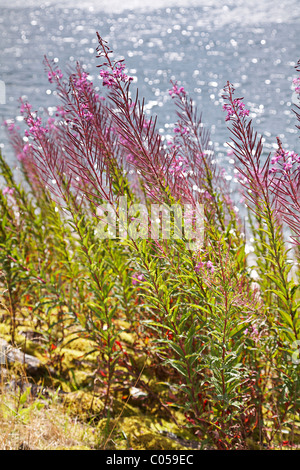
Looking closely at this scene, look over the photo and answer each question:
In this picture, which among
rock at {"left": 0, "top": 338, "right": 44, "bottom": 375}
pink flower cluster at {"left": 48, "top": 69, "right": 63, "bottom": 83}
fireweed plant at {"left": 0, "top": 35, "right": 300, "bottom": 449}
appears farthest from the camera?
rock at {"left": 0, "top": 338, "right": 44, "bottom": 375}

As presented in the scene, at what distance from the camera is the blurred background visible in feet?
41.9

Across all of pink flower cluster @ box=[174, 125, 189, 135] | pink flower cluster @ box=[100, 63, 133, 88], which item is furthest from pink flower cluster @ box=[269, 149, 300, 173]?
pink flower cluster @ box=[174, 125, 189, 135]

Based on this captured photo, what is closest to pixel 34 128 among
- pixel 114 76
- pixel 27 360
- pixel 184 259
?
pixel 114 76

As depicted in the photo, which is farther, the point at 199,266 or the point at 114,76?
the point at 199,266

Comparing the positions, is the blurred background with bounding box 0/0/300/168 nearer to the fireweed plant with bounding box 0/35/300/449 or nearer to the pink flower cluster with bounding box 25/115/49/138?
the pink flower cluster with bounding box 25/115/49/138

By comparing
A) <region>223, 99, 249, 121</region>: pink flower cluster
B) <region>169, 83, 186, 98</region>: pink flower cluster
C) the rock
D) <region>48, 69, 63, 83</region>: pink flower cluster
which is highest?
<region>48, 69, 63, 83</region>: pink flower cluster

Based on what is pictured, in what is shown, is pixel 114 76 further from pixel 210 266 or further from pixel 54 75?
pixel 210 266

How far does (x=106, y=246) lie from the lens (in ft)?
9.53

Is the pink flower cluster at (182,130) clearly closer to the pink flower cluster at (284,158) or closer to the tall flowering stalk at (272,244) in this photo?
the tall flowering stalk at (272,244)

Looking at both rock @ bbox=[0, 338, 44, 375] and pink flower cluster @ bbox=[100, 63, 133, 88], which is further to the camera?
rock @ bbox=[0, 338, 44, 375]

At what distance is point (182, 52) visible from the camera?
75.7 feet

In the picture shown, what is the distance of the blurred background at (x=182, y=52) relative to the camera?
1278cm
